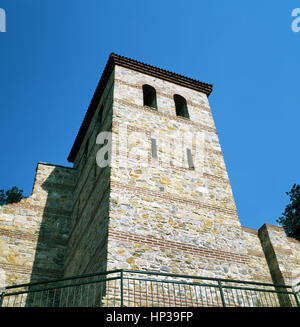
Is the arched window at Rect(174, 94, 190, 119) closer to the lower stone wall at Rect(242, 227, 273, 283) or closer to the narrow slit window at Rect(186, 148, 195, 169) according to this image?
the narrow slit window at Rect(186, 148, 195, 169)

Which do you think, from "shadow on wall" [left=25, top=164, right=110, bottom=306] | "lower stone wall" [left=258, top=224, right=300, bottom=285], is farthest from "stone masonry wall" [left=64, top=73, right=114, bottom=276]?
"lower stone wall" [left=258, top=224, right=300, bottom=285]

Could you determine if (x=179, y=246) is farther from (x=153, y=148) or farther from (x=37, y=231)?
(x=37, y=231)

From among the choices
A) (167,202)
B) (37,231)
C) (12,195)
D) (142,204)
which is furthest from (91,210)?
(12,195)

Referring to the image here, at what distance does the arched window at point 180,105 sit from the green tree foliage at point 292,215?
13.7m

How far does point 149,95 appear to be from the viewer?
1447 centimetres

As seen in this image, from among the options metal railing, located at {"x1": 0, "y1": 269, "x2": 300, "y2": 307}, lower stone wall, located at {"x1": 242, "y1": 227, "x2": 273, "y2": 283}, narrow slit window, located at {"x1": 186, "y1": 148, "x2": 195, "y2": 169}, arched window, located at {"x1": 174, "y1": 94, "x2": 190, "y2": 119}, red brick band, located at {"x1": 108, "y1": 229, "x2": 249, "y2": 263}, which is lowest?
metal railing, located at {"x1": 0, "y1": 269, "x2": 300, "y2": 307}

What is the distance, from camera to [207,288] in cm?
843

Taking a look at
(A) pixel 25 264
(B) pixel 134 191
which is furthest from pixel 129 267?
(A) pixel 25 264

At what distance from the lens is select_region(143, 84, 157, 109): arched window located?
1376cm

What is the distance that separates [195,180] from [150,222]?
253cm

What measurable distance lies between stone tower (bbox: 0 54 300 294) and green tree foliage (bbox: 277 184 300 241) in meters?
11.3

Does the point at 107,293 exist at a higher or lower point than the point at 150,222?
A: lower
